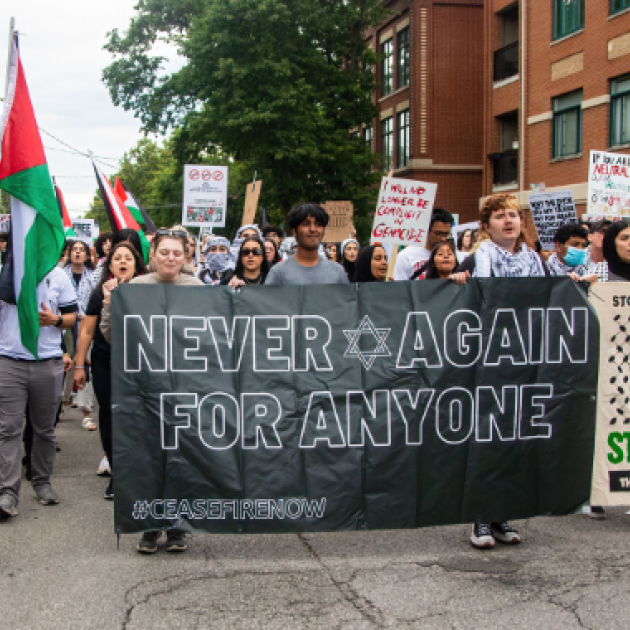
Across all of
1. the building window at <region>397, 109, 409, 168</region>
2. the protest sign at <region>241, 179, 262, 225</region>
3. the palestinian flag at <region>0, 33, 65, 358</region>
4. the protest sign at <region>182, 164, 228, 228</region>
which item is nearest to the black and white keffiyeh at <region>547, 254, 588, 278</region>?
the palestinian flag at <region>0, 33, 65, 358</region>

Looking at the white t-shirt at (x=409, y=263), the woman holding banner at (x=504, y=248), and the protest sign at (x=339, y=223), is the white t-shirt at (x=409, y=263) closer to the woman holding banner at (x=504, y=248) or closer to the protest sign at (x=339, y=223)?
the woman holding banner at (x=504, y=248)

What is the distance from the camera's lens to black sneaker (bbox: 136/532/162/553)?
16.4 ft

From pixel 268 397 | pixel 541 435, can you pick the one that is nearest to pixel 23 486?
pixel 268 397

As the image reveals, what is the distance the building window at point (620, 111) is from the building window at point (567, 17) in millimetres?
2254

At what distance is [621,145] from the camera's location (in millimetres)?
19891

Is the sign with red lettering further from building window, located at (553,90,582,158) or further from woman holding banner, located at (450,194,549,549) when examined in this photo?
building window, located at (553,90,582,158)

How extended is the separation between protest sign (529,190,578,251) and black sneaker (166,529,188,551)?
22.1 feet

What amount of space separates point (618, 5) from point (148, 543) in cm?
1897

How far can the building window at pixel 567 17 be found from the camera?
71.1ft

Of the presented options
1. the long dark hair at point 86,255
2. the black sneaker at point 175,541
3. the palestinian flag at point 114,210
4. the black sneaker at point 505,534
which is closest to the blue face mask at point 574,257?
the black sneaker at point 505,534

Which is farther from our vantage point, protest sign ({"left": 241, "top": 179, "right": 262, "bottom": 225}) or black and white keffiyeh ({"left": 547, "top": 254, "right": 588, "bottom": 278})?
protest sign ({"left": 241, "top": 179, "right": 262, "bottom": 225})

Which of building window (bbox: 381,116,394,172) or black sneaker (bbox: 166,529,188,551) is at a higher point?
building window (bbox: 381,116,394,172)

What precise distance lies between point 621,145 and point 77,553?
1782 cm

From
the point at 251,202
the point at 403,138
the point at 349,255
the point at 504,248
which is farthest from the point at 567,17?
the point at 504,248
